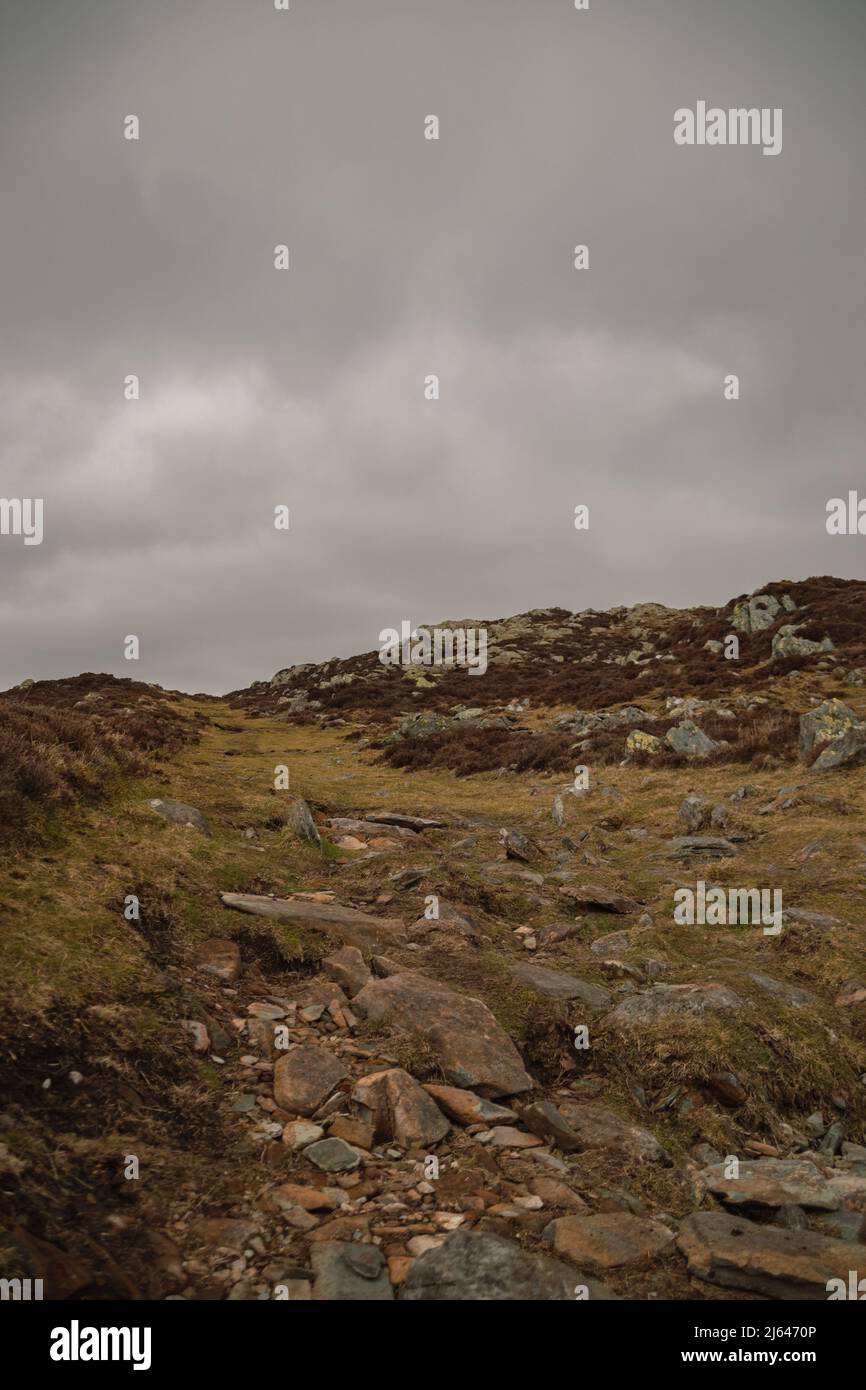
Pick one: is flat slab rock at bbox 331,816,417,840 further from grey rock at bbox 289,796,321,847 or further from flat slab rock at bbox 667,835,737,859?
flat slab rock at bbox 667,835,737,859

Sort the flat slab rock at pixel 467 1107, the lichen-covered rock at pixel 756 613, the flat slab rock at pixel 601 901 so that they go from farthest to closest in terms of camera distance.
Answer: the lichen-covered rock at pixel 756 613
the flat slab rock at pixel 601 901
the flat slab rock at pixel 467 1107

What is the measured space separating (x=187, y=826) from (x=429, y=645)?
68.8 meters

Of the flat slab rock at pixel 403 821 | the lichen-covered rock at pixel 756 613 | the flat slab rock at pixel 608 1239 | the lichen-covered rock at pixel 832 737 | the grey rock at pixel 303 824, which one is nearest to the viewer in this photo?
the flat slab rock at pixel 608 1239

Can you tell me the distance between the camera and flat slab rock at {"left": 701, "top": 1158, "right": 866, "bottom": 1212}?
4523 mm

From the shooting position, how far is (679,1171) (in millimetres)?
4910

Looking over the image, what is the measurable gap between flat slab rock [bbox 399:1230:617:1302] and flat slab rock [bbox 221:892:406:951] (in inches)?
159

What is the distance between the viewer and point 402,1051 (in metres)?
5.75

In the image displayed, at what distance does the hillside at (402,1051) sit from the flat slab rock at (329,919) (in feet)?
0.15

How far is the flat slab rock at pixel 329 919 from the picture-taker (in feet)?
25.7

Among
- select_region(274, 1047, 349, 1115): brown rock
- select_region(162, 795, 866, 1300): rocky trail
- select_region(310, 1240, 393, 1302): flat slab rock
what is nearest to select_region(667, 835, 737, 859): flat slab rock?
select_region(162, 795, 866, 1300): rocky trail
